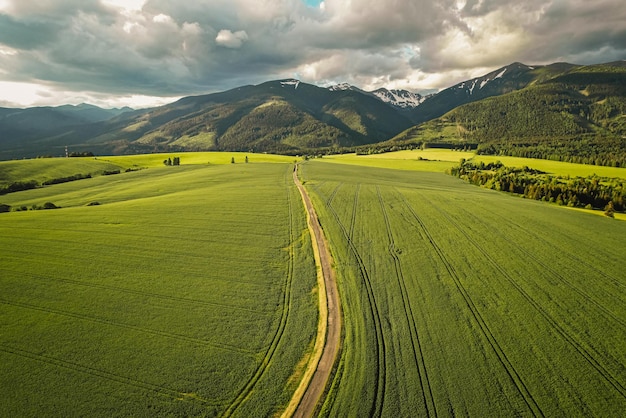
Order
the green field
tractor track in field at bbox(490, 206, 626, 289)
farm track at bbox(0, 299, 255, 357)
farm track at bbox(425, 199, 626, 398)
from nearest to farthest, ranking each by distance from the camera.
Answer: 1. the green field
2. farm track at bbox(425, 199, 626, 398)
3. farm track at bbox(0, 299, 255, 357)
4. tractor track in field at bbox(490, 206, 626, 289)

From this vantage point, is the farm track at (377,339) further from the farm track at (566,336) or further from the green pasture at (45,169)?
the green pasture at (45,169)

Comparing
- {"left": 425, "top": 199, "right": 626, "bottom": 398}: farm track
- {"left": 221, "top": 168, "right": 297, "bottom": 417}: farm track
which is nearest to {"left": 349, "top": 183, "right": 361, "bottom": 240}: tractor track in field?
{"left": 221, "top": 168, "right": 297, "bottom": 417}: farm track

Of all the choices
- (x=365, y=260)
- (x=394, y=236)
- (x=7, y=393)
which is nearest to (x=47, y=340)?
(x=7, y=393)

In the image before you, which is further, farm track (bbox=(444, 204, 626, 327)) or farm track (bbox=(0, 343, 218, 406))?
farm track (bbox=(444, 204, 626, 327))

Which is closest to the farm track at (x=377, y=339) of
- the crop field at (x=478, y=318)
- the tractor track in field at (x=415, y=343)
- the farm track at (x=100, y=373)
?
the crop field at (x=478, y=318)

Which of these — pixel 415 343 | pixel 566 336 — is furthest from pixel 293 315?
pixel 566 336

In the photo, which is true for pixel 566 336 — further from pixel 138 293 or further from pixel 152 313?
pixel 138 293

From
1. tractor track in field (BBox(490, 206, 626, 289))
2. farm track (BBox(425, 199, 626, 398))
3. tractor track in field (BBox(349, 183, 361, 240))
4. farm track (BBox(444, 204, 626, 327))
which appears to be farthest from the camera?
tractor track in field (BBox(349, 183, 361, 240))

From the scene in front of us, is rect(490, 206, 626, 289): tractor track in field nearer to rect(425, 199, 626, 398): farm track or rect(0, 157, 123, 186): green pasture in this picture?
rect(425, 199, 626, 398): farm track
